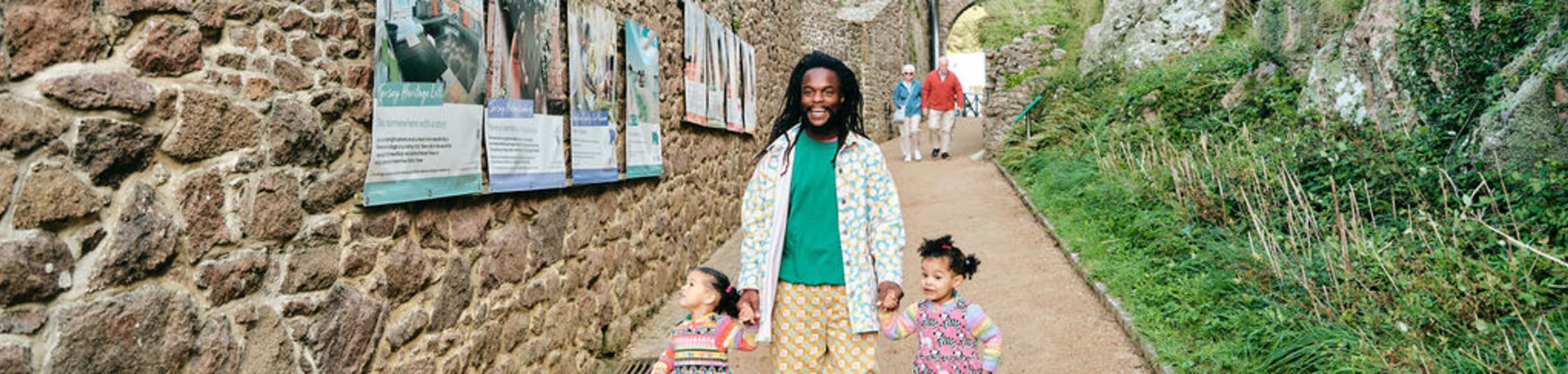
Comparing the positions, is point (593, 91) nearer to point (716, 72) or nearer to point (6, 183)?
point (716, 72)

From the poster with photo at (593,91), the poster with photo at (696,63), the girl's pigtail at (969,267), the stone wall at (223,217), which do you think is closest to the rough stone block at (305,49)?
the stone wall at (223,217)

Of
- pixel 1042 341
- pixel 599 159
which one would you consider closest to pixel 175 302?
pixel 599 159

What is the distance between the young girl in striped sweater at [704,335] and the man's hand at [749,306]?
6cm

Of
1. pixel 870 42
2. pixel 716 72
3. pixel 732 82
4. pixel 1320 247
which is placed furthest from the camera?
pixel 870 42

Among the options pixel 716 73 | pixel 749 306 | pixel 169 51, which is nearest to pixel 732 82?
pixel 716 73

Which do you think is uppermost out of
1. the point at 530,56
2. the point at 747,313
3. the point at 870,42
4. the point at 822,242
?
the point at 870,42

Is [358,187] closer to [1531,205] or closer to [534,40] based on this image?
[534,40]

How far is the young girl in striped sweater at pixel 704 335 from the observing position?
9.02ft

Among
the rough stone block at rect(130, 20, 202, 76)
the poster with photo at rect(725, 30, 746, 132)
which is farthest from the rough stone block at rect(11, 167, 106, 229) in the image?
the poster with photo at rect(725, 30, 746, 132)

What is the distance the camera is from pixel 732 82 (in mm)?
7598

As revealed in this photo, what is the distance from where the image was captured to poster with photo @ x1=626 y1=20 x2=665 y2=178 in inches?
202

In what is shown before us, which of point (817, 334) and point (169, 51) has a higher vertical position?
point (169, 51)

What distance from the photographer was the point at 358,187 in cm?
264

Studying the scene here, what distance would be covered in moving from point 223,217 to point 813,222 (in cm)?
157
